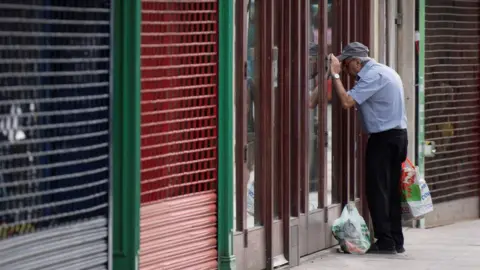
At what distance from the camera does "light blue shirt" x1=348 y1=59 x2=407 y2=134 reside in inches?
445

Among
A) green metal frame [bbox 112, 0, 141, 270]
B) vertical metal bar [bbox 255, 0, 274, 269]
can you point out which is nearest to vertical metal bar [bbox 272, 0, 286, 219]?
vertical metal bar [bbox 255, 0, 274, 269]

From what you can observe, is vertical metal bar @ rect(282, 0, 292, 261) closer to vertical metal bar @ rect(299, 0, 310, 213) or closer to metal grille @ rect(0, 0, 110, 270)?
vertical metal bar @ rect(299, 0, 310, 213)

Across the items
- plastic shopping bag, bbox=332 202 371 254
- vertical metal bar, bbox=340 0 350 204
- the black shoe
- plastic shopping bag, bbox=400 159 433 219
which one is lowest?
the black shoe

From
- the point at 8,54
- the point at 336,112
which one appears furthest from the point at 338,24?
the point at 8,54

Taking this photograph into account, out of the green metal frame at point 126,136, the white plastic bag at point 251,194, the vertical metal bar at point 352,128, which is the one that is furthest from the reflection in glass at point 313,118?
the green metal frame at point 126,136

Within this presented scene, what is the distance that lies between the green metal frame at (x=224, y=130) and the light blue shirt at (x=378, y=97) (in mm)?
2009

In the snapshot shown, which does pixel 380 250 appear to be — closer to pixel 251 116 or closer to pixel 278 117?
pixel 278 117

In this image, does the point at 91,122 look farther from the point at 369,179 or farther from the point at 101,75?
the point at 369,179

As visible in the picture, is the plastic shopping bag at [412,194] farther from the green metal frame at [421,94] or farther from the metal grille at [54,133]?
the metal grille at [54,133]

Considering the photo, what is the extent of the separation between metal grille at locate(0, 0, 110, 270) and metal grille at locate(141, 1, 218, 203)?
74cm

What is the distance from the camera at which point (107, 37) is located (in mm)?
7879

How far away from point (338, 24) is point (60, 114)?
16.5 feet

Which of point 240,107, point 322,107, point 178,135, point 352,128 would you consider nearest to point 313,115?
point 322,107

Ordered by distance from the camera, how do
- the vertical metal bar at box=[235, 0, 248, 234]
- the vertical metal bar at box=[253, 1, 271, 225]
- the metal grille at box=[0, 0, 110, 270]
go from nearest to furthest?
1. the metal grille at box=[0, 0, 110, 270]
2. the vertical metal bar at box=[235, 0, 248, 234]
3. the vertical metal bar at box=[253, 1, 271, 225]
